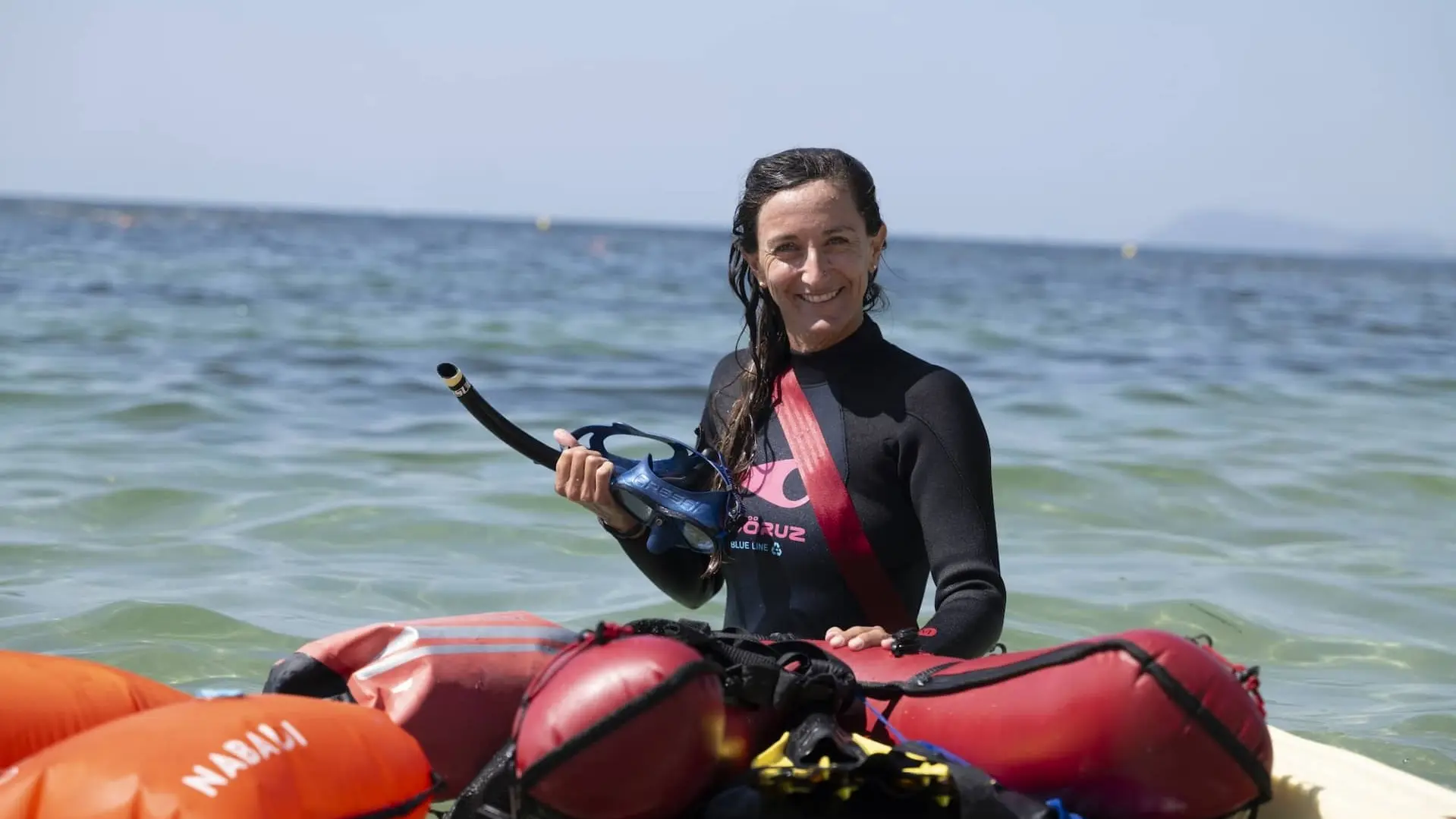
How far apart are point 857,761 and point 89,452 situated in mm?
6703

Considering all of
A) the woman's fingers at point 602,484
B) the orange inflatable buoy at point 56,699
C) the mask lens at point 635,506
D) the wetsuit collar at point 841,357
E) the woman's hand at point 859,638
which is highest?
the wetsuit collar at point 841,357

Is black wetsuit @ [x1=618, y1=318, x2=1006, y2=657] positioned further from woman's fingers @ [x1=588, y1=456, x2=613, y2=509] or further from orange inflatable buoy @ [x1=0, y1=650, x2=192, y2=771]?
orange inflatable buoy @ [x1=0, y1=650, x2=192, y2=771]

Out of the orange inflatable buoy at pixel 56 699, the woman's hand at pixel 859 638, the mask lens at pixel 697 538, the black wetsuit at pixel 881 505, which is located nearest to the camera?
the orange inflatable buoy at pixel 56 699

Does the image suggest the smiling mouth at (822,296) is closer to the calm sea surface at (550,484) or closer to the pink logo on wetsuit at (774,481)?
the pink logo on wetsuit at (774,481)

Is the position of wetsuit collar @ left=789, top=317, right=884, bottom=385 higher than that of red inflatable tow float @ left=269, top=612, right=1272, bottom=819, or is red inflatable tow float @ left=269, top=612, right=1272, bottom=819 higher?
wetsuit collar @ left=789, top=317, right=884, bottom=385

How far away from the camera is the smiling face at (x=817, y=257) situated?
3.08 meters

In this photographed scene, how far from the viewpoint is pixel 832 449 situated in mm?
3053

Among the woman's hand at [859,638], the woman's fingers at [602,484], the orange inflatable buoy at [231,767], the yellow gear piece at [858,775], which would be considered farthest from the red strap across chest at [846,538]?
the orange inflatable buoy at [231,767]

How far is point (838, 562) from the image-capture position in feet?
9.82

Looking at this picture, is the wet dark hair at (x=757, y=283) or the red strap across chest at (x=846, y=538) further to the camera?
the wet dark hair at (x=757, y=283)

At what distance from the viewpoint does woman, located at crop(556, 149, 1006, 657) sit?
2916 mm

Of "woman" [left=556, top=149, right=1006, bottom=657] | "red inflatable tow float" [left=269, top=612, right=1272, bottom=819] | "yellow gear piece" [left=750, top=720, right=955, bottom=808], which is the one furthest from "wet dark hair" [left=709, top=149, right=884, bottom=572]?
"yellow gear piece" [left=750, top=720, right=955, bottom=808]

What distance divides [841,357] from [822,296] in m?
0.14

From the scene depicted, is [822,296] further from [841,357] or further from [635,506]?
[635,506]
